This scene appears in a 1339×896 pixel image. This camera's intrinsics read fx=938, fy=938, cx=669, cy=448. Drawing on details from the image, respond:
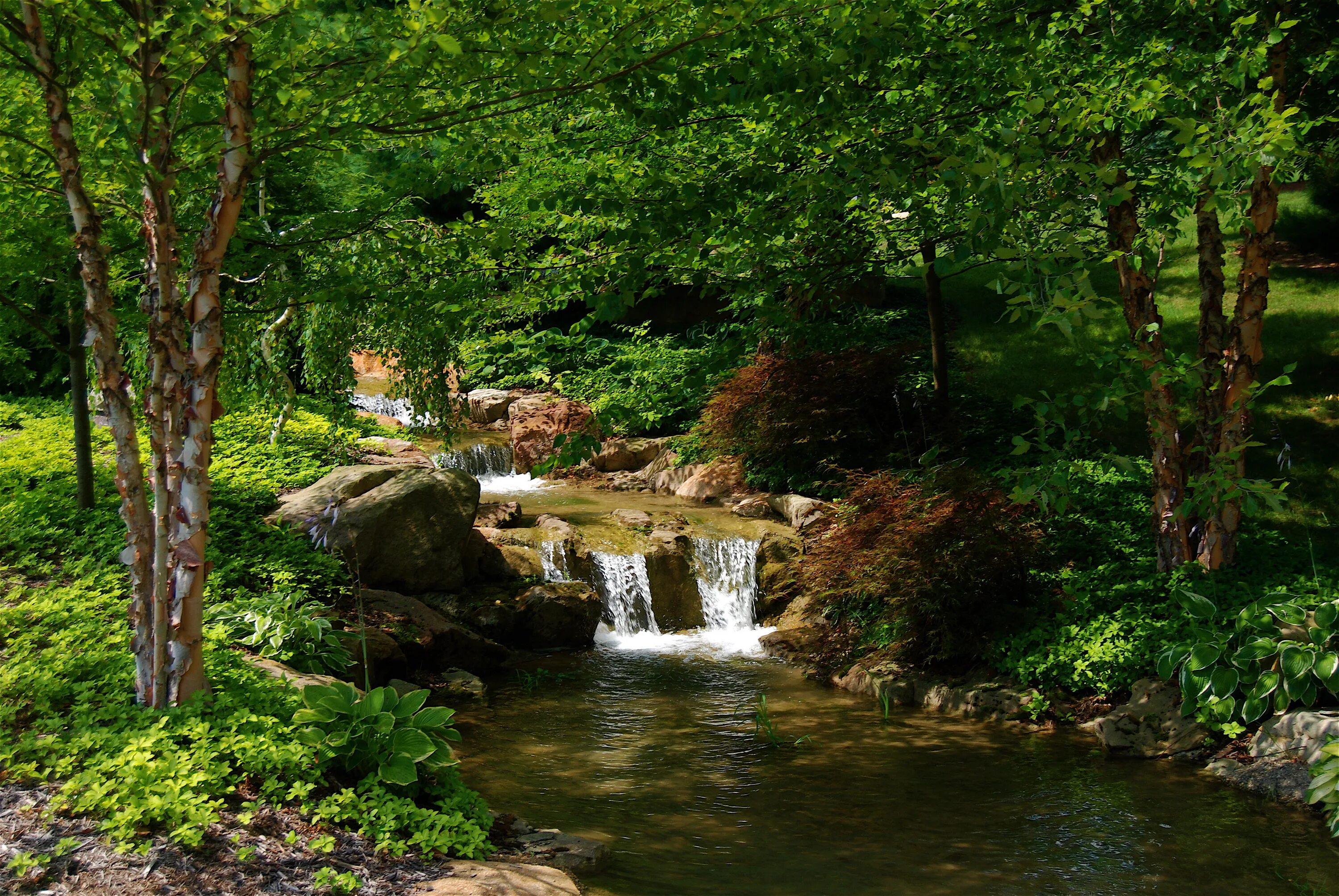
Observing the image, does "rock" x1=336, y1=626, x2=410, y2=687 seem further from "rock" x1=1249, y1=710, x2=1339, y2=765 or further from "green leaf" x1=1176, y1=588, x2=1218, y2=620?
"rock" x1=1249, y1=710, x2=1339, y2=765

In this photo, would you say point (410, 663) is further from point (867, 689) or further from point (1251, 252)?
point (1251, 252)

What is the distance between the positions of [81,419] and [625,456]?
9198mm

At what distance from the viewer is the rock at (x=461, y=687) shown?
25.0 ft

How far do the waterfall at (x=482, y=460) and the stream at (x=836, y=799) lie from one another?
705cm

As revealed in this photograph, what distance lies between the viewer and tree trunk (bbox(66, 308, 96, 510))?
24.4 feet

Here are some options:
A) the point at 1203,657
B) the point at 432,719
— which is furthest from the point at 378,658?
the point at 1203,657

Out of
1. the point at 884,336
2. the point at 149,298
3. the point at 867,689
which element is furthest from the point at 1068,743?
the point at 884,336

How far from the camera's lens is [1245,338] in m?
6.93

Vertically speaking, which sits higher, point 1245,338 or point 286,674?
point 1245,338

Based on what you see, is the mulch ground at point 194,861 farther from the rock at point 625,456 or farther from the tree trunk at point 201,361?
the rock at point 625,456

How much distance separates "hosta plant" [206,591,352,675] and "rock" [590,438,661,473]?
30.5ft

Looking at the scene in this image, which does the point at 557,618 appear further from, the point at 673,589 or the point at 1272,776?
the point at 1272,776

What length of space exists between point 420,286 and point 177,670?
221cm

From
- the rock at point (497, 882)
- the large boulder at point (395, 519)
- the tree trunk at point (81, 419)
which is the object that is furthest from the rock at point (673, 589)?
the rock at point (497, 882)
